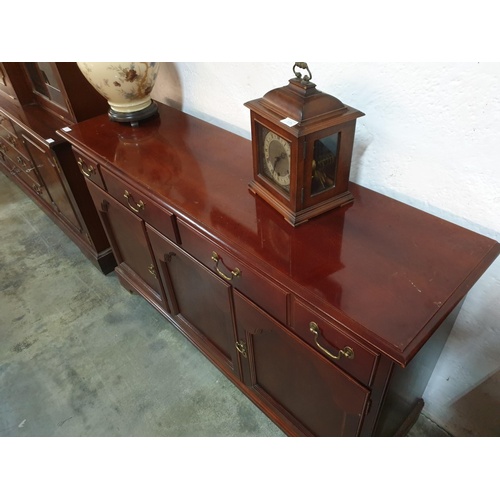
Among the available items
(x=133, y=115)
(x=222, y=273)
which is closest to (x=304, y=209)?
(x=222, y=273)

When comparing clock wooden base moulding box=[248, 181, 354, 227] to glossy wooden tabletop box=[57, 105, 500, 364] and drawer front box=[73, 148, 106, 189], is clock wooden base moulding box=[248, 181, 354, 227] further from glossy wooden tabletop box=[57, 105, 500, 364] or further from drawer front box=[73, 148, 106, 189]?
drawer front box=[73, 148, 106, 189]

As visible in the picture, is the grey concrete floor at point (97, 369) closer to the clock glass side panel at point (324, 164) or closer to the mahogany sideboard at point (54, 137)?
the mahogany sideboard at point (54, 137)

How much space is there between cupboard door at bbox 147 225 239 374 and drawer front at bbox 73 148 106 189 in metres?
0.25

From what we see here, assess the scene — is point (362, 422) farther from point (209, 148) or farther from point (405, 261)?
point (209, 148)

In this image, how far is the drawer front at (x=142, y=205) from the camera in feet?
3.05

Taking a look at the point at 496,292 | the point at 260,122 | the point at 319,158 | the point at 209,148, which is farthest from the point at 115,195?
the point at 496,292

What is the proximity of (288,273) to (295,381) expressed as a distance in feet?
1.21

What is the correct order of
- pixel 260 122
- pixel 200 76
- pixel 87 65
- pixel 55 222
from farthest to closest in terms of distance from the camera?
1. pixel 55 222
2. pixel 200 76
3. pixel 87 65
4. pixel 260 122

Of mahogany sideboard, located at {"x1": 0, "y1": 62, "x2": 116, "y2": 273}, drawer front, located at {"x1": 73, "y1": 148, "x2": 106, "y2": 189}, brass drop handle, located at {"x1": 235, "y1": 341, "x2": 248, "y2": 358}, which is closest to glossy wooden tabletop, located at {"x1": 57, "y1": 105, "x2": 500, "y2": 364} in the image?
drawer front, located at {"x1": 73, "y1": 148, "x2": 106, "y2": 189}

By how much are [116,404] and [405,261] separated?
41.8 inches

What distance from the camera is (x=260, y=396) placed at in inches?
43.3

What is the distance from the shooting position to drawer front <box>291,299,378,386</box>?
0.62 m

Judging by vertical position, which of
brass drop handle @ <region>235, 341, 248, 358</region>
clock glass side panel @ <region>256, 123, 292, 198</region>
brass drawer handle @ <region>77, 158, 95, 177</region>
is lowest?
brass drop handle @ <region>235, 341, 248, 358</region>

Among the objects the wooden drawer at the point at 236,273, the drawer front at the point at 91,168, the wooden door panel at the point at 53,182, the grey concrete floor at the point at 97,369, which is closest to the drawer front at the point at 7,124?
the wooden door panel at the point at 53,182
